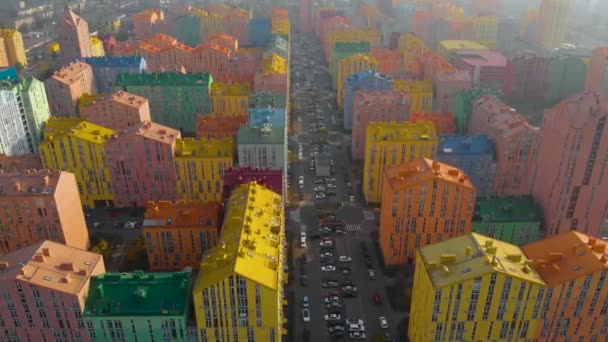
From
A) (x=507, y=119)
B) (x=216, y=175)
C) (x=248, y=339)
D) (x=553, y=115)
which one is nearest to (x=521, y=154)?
(x=507, y=119)

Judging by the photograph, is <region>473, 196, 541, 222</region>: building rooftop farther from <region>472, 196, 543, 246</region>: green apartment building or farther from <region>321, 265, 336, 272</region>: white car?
<region>321, 265, 336, 272</region>: white car

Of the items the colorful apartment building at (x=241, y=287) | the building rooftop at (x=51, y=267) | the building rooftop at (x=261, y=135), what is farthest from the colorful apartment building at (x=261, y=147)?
the building rooftop at (x=51, y=267)

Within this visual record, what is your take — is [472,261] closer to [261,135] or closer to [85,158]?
[261,135]

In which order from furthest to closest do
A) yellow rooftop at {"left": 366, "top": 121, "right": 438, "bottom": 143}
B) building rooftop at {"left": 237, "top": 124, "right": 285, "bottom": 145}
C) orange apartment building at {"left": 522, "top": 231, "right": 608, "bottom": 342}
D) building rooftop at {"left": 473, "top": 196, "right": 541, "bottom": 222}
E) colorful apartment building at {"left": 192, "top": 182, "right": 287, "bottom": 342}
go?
yellow rooftop at {"left": 366, "top": 121, "right": 438, "bottom": 143}
building rooftop at {"left": 237, "top": 124, "right": 285, "bottom": 145}
building rooftop at {"left": 473, "top": 196, "right": 541, "bottom": 222}
orange apartment building at {"left": 522, "top": 231, "right": 608, "bottom": 342}
colorful apartment building at {"left": 192, "top": 182, "right": 287, "bottom": 342}

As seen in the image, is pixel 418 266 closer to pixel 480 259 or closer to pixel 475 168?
pixel 480 259

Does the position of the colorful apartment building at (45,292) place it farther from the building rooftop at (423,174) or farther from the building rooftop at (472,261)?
the building rooftop at (423,174)

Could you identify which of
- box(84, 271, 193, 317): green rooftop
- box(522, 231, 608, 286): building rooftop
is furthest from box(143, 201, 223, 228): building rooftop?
box(522, 231, 608, 286): building rooftop

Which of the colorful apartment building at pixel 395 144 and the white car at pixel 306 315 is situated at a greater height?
the colorful apartment building at pixel 395 144
